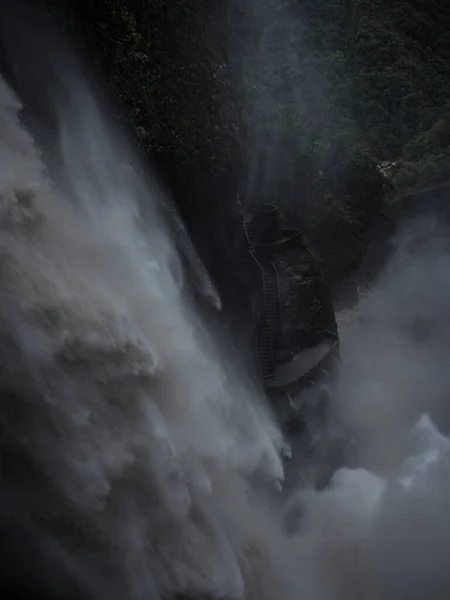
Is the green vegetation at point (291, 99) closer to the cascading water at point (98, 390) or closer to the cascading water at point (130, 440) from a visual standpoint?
the cascading water at point (130, 440)

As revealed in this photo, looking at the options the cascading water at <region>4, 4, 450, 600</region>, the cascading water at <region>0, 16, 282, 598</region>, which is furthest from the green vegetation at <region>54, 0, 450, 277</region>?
the cascading water at <region>0, 16, 282, 598</region>

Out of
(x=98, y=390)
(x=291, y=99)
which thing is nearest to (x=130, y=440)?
(x=98, y=390)

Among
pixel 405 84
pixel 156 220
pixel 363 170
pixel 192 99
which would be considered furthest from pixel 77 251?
pixel 405 84

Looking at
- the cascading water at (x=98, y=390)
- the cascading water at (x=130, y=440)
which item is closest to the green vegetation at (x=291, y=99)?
the cascading water at (x=130, y=440)

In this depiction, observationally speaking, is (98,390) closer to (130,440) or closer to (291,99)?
(130,440)

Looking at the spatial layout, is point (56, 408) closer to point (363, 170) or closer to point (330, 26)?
point (363, 170)
